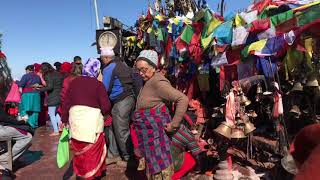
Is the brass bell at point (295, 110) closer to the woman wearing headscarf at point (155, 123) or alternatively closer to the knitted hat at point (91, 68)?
the woman wearing headscarf at point (155, 123)

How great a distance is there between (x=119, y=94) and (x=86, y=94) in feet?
3.51

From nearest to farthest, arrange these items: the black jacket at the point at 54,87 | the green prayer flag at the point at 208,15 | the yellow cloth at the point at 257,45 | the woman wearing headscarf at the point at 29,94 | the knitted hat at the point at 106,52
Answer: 1. the yellow cloth at the point at 257,45
2. the knitted hat at the point at 106,52
3. the green prayer flag at the point at 208,15
4. the black jacket at the point at 54,87
5. the woman wearing headscarf at the point at 29,94

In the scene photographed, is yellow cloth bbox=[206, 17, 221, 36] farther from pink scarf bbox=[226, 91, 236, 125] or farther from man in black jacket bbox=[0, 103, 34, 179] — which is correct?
man in black jacket bbox=[0, 103, 34, 179]

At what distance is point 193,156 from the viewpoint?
416 centimetres

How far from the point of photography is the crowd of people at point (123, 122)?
3.81 m

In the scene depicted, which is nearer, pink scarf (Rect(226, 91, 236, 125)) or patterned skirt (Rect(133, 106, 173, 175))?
patterned skirt (Rect(133, 106, 173, 175))

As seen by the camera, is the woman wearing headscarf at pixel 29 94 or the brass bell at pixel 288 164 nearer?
the brass bell at pixel 288 164

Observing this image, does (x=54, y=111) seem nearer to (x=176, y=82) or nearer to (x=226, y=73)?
(x=176, y=82)

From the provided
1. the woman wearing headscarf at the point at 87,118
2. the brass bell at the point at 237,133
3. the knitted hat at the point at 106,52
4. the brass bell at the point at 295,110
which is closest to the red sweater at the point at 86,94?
the woman wearing headscarf at the point at 87,118

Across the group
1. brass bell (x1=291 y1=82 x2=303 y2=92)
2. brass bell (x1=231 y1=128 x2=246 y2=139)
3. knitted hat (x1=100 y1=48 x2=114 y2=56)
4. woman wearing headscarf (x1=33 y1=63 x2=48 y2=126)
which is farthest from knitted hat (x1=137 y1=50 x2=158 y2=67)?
woman wearing headscarf (x1=33 y1=63 x2=48 y2=126)

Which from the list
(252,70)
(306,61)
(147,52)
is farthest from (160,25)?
(147,52)

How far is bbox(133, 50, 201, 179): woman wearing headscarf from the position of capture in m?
3.76

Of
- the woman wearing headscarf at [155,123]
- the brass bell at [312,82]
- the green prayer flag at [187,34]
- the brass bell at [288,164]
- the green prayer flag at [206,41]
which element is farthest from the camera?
the green prayer flag at [187,34]

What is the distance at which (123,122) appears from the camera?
561cm
